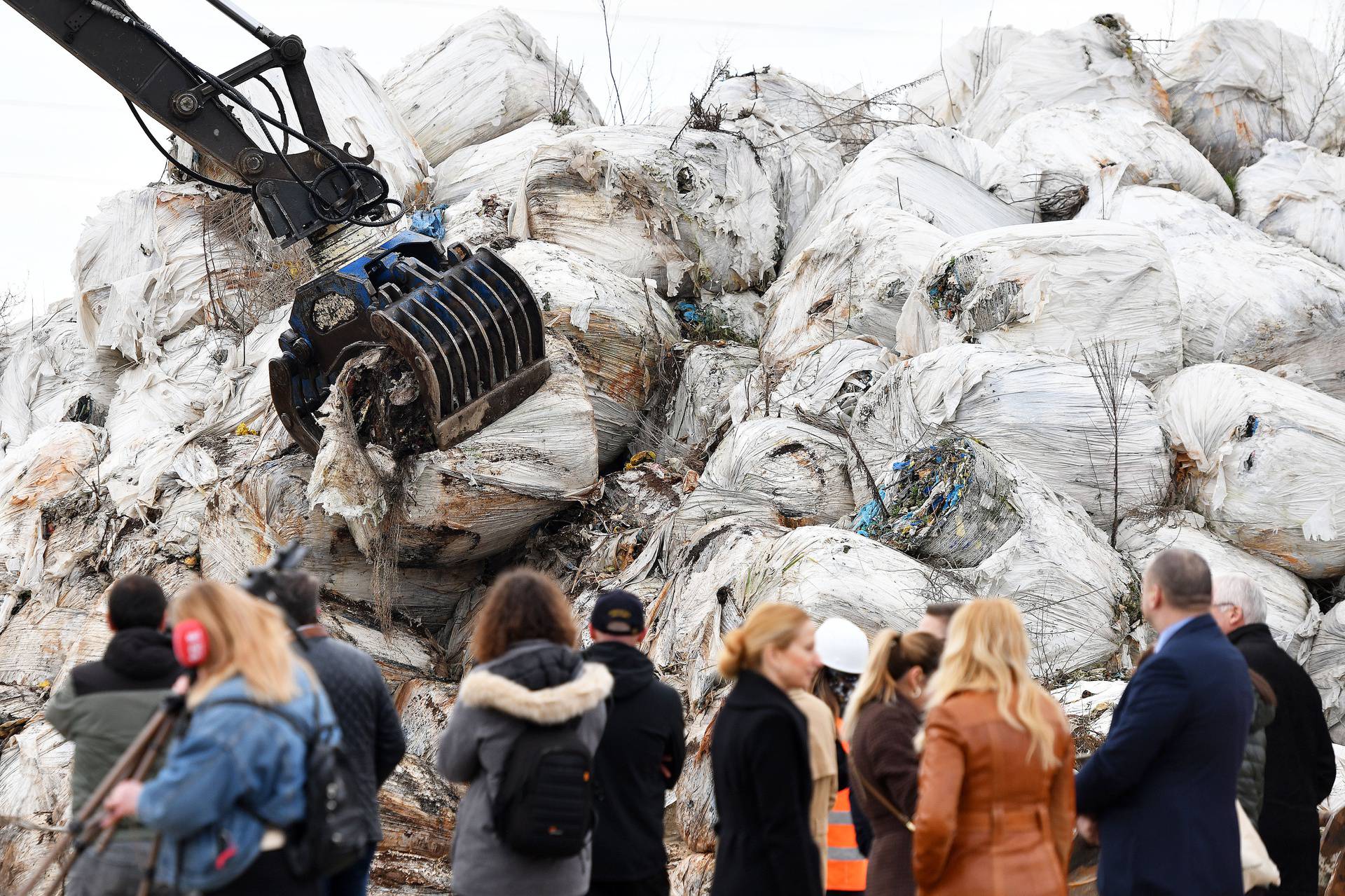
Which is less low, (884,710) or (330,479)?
(884,710)

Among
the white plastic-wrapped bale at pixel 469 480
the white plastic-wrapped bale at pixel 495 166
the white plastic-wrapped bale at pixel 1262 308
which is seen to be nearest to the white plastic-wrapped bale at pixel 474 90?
the white plastic-wrapped bale at pixel 495 166

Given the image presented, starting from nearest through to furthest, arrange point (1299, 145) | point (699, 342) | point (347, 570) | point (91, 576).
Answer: point (347, 570) → point (91, 576) → point (699, 342) → point (1299, 145)

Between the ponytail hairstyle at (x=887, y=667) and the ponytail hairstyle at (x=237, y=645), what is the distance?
127 cm

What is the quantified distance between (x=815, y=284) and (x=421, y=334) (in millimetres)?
2380

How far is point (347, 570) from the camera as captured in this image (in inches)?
243

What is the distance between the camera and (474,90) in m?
10.2

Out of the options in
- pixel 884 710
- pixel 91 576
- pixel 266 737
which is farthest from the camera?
pixel 91 576

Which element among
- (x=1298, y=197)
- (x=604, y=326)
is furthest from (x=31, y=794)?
(x=1298, y=197)

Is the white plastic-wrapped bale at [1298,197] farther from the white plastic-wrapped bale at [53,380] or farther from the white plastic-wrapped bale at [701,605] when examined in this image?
the white plastic-wrapped bale at [53,380]

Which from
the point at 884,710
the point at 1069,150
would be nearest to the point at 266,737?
the point at 884,710

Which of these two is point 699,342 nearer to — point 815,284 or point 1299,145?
point 815,284

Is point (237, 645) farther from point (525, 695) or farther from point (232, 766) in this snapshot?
point (525, 695)

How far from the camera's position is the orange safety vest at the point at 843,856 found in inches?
128

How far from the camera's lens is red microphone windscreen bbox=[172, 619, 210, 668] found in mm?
2346
